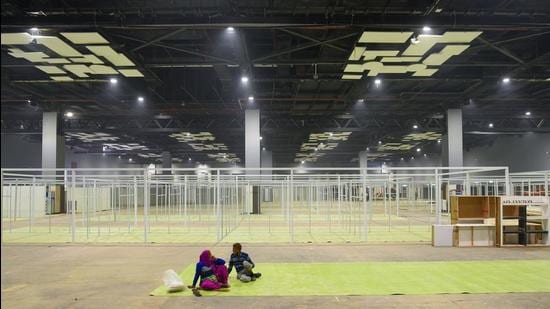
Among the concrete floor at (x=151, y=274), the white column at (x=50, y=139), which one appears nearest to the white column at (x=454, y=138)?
the concrete floor at (x=151, y=274)

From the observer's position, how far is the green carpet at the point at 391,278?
8508 millimetres

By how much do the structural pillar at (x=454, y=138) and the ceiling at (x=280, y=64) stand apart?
70 centimetres

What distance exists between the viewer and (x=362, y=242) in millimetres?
15531

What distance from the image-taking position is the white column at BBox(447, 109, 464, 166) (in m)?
28.4

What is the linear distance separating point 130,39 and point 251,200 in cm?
1450

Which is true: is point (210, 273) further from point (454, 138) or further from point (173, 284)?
point (454, 138)

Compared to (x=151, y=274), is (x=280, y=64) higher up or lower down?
higher up

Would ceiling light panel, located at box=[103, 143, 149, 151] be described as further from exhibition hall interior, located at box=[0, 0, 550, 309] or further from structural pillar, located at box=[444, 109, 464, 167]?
structural pillar, located at box=[444, 109, 464, 167]

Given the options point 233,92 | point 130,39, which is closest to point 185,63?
point 130,39

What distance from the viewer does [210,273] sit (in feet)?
28.1

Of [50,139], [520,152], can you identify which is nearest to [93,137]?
[50,139]

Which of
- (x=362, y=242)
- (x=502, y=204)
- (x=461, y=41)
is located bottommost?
(x=362, y=242)

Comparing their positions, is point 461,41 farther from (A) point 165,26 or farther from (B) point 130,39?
(B) point 130,39

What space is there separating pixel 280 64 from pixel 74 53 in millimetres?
7672
